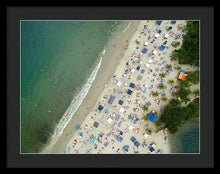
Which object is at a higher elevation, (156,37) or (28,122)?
(156,37)

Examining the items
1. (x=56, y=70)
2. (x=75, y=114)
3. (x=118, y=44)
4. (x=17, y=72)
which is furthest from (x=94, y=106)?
(x=17, y=72)

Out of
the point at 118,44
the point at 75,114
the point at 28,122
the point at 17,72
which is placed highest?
the point at 118,44

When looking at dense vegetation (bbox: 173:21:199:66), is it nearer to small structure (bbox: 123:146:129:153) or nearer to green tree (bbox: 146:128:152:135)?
green tree (bbox: 146:128:152:135)

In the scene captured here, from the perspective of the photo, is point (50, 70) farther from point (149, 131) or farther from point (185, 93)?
point (185, 93)

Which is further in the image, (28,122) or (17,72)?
(28,122)

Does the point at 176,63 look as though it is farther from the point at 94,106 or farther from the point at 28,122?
the point at 28,122

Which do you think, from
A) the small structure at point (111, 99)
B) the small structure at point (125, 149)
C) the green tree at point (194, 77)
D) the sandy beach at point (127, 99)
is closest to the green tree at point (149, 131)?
the sandy beach at point (127, 99)

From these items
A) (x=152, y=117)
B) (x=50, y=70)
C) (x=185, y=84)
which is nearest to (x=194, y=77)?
(x=185, y=84)
